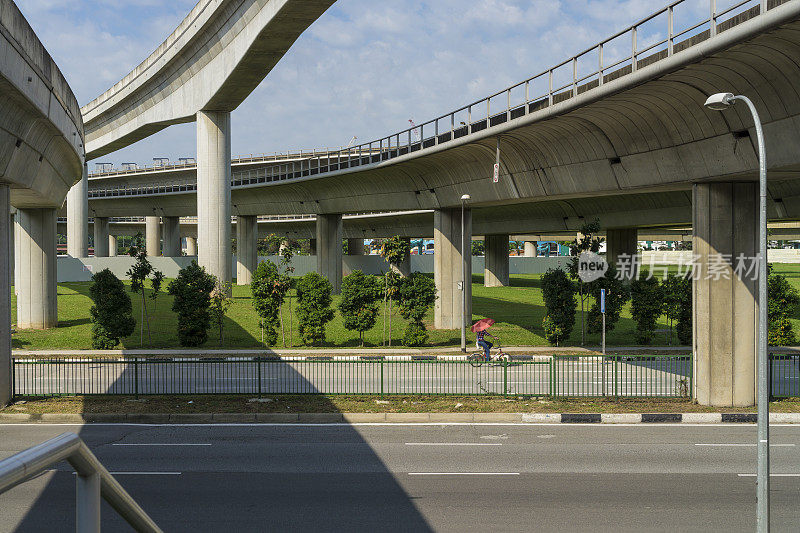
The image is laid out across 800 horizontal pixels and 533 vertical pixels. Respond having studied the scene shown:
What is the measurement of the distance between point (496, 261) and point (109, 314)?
51845 millimetres

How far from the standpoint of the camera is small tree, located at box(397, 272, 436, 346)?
32.7 m

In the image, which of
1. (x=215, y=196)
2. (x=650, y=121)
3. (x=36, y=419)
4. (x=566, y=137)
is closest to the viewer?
(x=36, y=419)

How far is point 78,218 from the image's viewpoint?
70562 mm

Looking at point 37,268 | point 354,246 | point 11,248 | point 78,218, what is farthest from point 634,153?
point 354,246

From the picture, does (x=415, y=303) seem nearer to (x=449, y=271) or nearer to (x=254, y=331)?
→ (x=449, y=271)

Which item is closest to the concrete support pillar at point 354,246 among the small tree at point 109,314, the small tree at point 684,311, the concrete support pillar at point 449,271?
the concrete support pillar at point 449,271

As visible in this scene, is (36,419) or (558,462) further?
(36,419)

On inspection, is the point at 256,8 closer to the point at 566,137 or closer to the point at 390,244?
the point at 390,244

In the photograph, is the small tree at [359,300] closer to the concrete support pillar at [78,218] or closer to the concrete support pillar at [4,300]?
the concrete support pillar at [4,300]

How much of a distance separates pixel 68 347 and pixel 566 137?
75.0 ft

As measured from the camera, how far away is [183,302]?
32438mm

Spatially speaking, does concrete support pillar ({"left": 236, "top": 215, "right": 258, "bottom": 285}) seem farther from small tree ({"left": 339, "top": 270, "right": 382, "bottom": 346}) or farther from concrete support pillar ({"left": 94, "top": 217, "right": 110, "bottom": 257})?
small tree ({"left": 339, "top": 270, "right": 382, "bottom": 346})

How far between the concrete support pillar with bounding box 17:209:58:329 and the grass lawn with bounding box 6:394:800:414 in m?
18.8

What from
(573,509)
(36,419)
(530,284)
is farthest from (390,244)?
(530,284)
